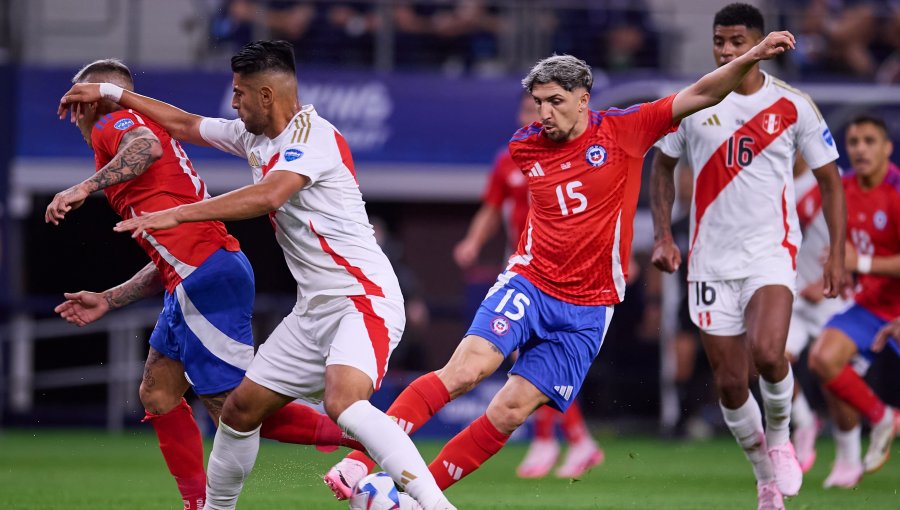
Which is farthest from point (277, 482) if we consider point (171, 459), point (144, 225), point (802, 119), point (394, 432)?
point (802, 119)

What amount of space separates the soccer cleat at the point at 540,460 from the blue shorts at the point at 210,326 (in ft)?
14.3

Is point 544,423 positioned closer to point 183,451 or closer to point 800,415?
point 800,415

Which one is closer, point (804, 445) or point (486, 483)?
point (486, 483)

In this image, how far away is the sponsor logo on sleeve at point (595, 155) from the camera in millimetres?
6750

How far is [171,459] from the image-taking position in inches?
262

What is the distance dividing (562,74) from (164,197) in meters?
2.04

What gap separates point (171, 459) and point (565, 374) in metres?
1.98

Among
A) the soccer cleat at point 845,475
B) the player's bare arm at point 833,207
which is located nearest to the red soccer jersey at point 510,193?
the soccer cleat at point 845,475

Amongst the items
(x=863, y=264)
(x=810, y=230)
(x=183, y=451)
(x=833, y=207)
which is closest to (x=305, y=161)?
(x=183, y=451)

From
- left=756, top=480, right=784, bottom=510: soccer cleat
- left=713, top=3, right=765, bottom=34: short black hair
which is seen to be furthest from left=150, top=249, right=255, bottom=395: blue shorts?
left=713, top=3, right=765, bottom=34: short black hair

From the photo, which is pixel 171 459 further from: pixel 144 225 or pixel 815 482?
pixel 815 482

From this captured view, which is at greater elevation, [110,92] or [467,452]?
[110,92]

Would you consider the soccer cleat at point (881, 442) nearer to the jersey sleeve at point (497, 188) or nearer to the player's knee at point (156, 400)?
the jersey sleeve at point (497, 188)

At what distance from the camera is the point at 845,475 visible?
31.0 ft
